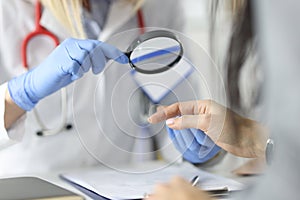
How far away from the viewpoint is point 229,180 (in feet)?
2.56

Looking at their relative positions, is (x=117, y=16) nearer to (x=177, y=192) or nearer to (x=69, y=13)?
(x=69, y=13)

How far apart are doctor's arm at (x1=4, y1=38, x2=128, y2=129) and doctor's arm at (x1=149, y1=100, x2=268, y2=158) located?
0.12 meters

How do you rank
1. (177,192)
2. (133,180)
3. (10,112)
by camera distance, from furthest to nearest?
(10,112), (133,180), (177,192)

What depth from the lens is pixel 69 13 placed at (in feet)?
3.04

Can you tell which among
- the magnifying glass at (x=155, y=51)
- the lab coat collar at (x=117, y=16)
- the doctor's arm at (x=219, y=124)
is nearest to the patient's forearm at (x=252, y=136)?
the doctor's arm at (x=219, y=124)

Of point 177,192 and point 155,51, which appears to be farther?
point 155,51

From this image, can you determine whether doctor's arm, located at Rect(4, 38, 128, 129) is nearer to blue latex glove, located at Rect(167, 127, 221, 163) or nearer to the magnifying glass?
the magnifying glass

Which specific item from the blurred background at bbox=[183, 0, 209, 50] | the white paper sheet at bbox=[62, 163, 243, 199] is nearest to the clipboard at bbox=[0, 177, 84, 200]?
the white paper sheet at bbox=[62, 163, 243, 199]

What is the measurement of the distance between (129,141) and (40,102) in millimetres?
213

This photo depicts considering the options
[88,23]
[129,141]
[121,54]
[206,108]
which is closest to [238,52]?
[206,108]

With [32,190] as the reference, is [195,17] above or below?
above

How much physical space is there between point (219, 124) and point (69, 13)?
1.35ft

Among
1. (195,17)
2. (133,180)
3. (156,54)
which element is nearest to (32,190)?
(133,180)

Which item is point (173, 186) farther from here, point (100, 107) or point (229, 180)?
point (100, 107)
